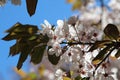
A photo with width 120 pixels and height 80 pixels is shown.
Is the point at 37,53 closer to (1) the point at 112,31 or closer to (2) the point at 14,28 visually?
(2) the point at 14,28

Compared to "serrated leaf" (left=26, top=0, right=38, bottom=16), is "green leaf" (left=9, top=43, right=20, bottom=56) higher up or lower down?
lower down

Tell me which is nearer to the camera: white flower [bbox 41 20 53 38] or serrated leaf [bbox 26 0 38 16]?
serrated leaf [bbox 26 0 38 16]

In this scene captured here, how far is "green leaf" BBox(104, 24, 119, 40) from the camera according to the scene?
109 centimetres

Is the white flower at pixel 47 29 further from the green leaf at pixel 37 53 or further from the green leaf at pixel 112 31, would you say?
the green leaf at pixel 112 31

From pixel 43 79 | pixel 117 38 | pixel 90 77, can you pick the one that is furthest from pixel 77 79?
pixel 43 79

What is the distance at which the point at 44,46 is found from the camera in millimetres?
1154

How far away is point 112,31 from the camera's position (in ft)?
3.57

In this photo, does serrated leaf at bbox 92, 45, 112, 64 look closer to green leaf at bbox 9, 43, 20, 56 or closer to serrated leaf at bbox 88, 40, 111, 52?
serrated leaf at bbox 88, 40, 111, 52

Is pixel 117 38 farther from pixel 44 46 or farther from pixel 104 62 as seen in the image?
pixel 44 46

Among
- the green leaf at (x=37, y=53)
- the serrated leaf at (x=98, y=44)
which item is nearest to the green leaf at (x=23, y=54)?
the green leaf at (x=37, y=53)

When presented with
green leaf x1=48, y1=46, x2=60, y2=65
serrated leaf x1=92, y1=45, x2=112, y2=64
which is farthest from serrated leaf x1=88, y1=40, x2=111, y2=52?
green leaf x1=48, y1=46, x2=60, y2=65

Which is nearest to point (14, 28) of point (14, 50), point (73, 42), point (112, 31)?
point (14, 50)

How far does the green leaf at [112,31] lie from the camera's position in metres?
1.09

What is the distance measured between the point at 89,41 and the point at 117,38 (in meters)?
0.08
